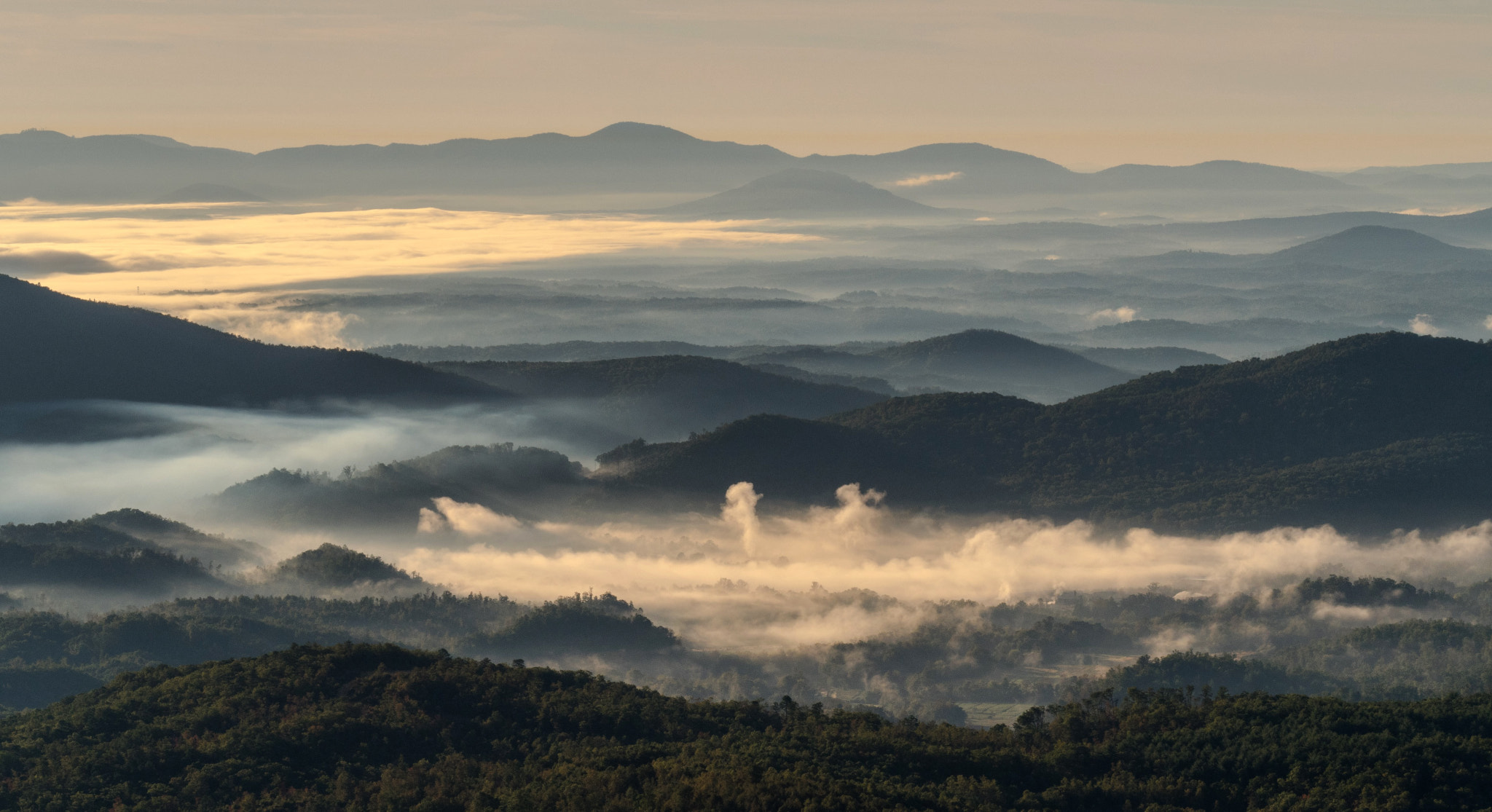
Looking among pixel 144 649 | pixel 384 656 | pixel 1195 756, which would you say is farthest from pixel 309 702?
pixel 144 649

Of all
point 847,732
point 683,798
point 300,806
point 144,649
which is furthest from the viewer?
point 144,649

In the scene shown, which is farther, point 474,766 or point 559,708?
point 559,708

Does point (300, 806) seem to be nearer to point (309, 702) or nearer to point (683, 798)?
point (309, 702)

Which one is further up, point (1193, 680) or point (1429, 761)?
point (1429, 761)

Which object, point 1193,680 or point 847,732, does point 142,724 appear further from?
point 1193,680

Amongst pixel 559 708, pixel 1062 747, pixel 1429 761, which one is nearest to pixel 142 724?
pixel 559 708

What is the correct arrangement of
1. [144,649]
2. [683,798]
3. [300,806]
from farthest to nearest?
[144,649] < [300,806] < [683,798]
